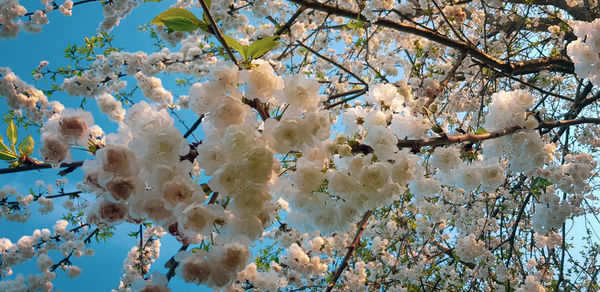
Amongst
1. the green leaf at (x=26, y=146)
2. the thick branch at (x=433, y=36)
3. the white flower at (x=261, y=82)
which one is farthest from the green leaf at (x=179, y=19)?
the thick branch at (x=433, y=36)

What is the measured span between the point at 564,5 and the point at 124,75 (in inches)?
244

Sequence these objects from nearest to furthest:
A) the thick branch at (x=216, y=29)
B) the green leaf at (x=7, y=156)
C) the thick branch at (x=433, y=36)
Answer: the thick branch at (x=216, y=29) → the green leaf at (x=7, y=156) → the thick branch at (x=433, y=36)

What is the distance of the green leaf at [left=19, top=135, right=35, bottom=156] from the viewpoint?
1101 millimetres

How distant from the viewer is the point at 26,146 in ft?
3.61

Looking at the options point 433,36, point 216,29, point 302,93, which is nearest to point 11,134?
point 216,29

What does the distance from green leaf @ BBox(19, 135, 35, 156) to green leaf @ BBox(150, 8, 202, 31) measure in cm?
55

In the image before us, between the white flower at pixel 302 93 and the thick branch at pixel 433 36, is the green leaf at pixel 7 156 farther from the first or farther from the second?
the thick branch at pixel 433 36

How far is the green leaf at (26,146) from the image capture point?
1.10 meters

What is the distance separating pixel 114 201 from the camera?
35.8 inches

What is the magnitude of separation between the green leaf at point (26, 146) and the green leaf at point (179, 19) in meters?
0.55

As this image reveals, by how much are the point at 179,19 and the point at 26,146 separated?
625mm

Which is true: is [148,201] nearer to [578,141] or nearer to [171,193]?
[171,193]

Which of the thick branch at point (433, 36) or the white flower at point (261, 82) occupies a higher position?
the thick branch at point (433, 36)

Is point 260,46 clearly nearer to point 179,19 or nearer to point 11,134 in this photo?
point 179,19
